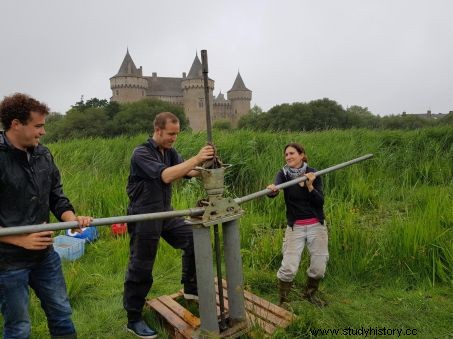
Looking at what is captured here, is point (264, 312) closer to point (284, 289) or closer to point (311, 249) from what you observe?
point (284, 289)

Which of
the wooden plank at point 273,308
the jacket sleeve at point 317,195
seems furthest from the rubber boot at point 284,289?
the jacket sleeve at point 317,195

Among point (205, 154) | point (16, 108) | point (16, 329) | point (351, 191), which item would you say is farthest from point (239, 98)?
point (16, 329)

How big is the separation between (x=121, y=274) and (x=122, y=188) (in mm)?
2364

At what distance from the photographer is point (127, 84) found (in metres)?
70.9

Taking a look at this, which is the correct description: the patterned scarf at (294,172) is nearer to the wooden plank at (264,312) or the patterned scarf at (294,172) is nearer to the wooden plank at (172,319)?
the wooden plank at (264,312)

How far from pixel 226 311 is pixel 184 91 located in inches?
2893

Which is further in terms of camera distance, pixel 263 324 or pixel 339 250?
pixel 339 250

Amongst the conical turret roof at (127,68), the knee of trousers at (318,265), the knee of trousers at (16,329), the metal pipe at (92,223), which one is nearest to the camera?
the metal pipe at (92,223)

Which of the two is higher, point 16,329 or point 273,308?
point 16,329

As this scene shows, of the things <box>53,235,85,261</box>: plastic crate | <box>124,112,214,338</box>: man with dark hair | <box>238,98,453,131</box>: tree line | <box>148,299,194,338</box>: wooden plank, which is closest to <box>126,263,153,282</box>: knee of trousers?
<box>124,112,214,338</box>: man with dark hair

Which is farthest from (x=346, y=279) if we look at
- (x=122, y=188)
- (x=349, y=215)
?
(x=122, y=188)

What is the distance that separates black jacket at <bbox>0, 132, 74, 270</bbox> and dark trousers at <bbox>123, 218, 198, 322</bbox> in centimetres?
69

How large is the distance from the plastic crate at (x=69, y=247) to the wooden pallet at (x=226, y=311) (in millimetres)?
1908

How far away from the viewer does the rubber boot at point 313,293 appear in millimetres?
3574
